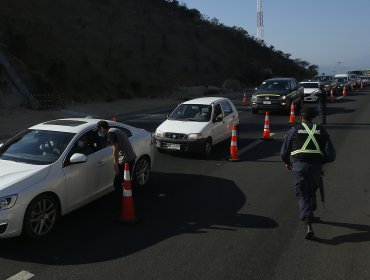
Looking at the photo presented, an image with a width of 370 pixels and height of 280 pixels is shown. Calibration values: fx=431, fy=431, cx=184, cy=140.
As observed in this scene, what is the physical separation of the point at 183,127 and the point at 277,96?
11.0m

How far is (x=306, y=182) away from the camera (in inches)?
228

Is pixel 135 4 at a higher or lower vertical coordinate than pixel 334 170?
higher

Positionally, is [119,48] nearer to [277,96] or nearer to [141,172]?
[277,96]

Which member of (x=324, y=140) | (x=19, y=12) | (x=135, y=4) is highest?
(x=135, y=4)

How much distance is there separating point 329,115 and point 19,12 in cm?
2782

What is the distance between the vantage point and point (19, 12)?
3669 centimetres

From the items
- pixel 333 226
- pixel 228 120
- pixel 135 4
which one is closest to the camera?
pixel 333 226

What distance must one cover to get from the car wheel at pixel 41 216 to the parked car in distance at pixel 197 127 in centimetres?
533

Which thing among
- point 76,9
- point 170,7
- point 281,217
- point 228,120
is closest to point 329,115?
point 228,120

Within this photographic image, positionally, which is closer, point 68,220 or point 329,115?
point 68,220

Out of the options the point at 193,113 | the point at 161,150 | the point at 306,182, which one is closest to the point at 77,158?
the point at 306,182

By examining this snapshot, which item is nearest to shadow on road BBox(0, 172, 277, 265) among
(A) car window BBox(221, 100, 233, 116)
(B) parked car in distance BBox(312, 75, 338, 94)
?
(A) car window BBox(221, 100, 233, 116)

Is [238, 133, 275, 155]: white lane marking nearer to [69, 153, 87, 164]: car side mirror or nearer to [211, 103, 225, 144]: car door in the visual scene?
[211, 103, 225, 144]: car door

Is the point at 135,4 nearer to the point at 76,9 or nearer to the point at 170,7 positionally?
the point at 170,7
